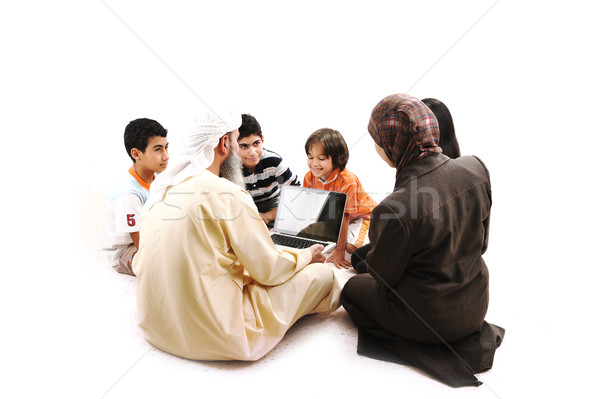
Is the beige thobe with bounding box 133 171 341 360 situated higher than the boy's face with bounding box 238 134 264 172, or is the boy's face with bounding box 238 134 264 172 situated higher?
the boy's face with bounding box 238 134 264 172

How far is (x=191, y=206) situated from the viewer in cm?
225

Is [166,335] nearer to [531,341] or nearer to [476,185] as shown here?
[476,185]

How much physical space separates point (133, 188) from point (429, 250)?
6.81ft

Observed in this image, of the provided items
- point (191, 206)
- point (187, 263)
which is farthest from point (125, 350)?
point (191, 206)

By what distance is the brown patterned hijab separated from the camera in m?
2.22

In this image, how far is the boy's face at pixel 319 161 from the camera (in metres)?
3.38

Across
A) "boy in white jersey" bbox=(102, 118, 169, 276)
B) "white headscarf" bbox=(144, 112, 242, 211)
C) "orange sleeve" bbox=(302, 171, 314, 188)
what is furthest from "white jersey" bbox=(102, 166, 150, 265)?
Answer: "orange sleeve" bbox=(302, 171, 314, 188)

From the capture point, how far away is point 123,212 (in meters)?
3.21

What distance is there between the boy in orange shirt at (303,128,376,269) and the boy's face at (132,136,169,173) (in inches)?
40.3

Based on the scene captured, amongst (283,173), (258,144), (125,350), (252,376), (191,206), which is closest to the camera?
(191,206)

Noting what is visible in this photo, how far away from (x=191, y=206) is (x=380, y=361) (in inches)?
49.9

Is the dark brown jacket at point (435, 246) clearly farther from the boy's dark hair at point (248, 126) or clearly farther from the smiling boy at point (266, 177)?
the smiling boy at point (266, 177)

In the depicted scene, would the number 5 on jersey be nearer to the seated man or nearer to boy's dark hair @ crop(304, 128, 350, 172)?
the seated man

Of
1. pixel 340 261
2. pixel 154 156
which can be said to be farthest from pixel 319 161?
pixel 154 156
